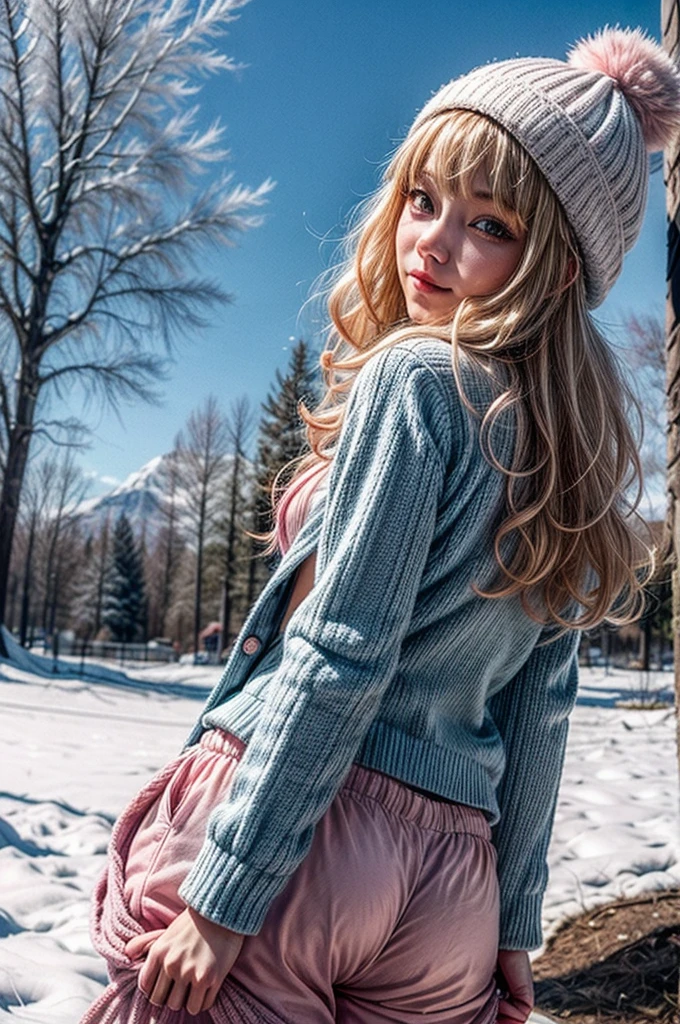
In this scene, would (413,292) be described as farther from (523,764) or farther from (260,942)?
(260,942)

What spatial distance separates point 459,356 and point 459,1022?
726 millimetres

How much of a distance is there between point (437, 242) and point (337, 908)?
75cm

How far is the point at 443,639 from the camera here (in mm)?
1011

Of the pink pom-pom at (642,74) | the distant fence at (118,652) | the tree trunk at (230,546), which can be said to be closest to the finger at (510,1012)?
the pink pom-pom at (642,74)

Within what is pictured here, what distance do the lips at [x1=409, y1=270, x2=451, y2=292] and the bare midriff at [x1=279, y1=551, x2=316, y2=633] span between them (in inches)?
14.6

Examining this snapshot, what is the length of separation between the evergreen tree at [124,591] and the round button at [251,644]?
33242 mm

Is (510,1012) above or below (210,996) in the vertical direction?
below

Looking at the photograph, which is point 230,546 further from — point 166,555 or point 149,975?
point 149,975

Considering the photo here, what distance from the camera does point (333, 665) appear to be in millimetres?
890

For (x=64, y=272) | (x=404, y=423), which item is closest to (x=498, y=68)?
(x=404, y=423)

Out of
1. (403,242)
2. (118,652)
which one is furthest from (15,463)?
(118,652)

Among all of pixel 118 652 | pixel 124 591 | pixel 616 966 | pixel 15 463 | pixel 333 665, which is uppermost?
pixel 15 463

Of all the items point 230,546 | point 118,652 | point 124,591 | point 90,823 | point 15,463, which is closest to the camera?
point 90,823

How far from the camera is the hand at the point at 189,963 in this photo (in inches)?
34.0
